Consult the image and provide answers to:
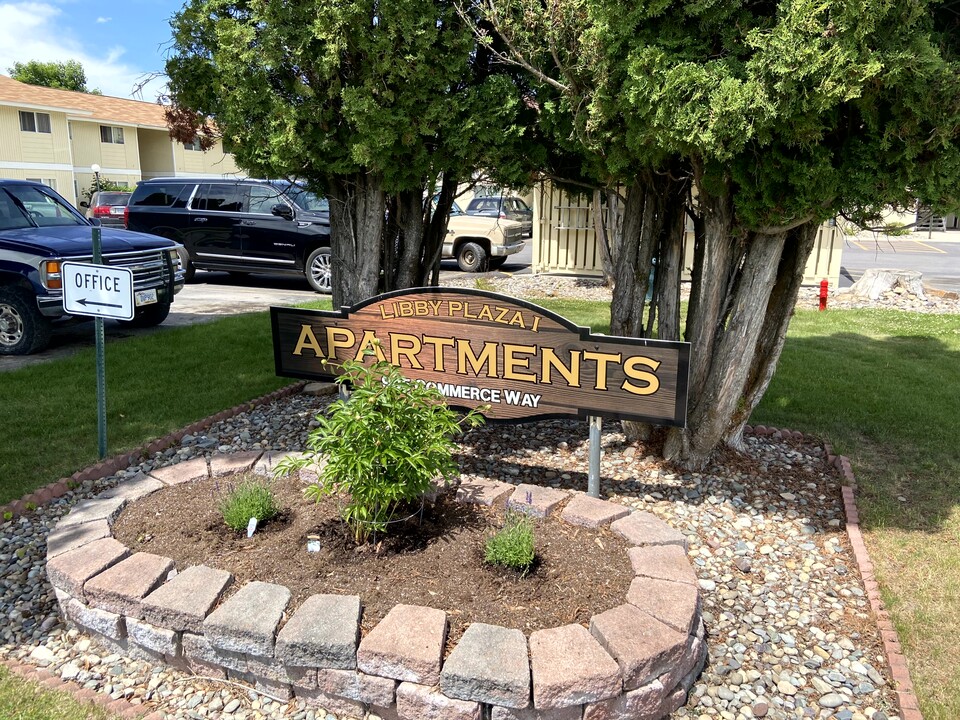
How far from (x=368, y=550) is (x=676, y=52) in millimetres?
2954

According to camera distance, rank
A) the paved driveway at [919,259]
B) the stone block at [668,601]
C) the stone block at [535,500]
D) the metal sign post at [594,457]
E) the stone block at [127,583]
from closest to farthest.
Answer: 1. the stone block at [668,601]
2. the stone block at [127,583]
3. the stone block at [535,500]
4. the metal sign post at [594,457]
5. the paved driveway at [919,259]

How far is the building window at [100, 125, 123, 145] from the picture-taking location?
33.4 metres

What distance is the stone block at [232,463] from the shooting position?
177 inches

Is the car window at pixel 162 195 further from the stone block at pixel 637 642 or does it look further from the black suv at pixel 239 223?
the stone block at pixel 637 642

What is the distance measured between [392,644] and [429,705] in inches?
10.4

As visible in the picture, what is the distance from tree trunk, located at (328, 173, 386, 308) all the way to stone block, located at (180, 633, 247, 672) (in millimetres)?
3164

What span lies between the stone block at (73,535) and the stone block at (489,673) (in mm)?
2041

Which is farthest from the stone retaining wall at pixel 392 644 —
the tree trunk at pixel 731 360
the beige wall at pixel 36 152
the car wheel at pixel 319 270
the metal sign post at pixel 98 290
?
the beige wall at pixel 36 152

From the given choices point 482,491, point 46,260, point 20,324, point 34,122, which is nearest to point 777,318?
A: point 482,491

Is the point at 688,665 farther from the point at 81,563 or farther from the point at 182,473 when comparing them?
the point at 182,473

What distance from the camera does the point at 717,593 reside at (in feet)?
12.5

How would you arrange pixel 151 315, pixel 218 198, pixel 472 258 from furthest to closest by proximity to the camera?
1. pixel 472 258
2. pixel 218 198
3. pixel 151 315

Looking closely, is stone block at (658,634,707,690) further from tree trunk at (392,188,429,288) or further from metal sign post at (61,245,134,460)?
metal sign post at (61,245,134,460)

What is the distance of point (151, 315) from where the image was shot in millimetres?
9500
